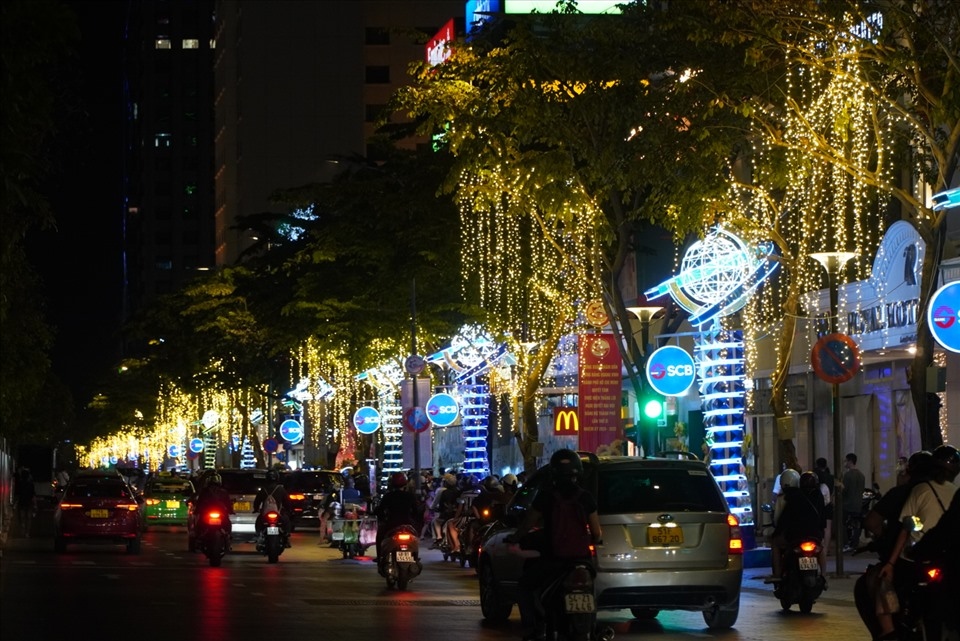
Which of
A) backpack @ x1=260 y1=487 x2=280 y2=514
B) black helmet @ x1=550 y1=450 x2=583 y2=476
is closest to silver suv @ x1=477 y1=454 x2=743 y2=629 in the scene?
black helmet @ x1=550 y1=450 x2=583 y2=476

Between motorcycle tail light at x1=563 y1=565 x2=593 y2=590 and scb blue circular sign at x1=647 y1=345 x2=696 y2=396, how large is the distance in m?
15.8

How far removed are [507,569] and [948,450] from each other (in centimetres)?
772

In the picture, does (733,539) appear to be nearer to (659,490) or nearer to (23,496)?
(659,490)

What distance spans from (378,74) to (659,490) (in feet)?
362

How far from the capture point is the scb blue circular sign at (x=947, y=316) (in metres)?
21.8

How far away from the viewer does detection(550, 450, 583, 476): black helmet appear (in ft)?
52.3

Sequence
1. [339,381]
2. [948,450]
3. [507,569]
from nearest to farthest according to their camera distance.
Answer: [948,450]
[507,569]
[339,381]

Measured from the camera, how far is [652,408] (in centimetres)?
3256

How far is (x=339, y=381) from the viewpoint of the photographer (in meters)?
59.4

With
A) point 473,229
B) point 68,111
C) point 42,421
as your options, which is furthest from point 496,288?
point 42,421

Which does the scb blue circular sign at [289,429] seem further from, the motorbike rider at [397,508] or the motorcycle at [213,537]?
the motorbike rider at [397,508]

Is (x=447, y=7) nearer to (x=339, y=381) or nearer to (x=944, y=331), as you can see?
(x=339, y=381)

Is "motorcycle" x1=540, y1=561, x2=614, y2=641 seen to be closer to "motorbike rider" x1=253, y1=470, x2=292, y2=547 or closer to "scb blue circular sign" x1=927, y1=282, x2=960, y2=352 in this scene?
"scb blue circular sign" x1=927, y1=282, x2=960, y2=352

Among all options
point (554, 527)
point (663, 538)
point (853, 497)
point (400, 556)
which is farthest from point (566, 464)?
point (853, 497)
